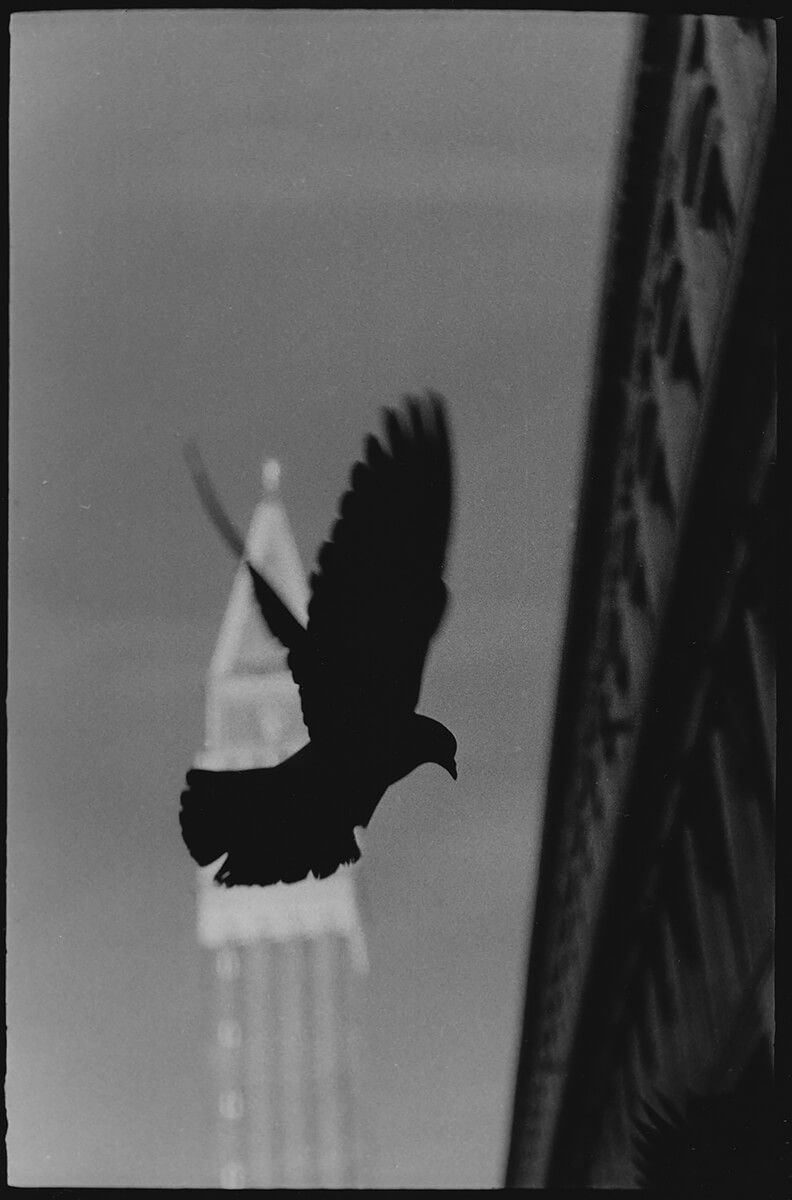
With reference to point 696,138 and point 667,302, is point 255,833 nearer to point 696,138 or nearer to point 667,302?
point 696,138

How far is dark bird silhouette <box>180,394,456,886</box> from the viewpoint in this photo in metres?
5.59

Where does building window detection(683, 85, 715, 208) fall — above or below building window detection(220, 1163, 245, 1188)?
above

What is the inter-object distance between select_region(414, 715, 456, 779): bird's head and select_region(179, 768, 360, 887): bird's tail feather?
46 centimetres

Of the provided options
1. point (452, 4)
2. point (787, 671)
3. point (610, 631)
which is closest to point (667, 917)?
point (610, 631)

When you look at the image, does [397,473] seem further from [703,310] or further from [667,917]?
[667,917]

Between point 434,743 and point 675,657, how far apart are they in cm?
335

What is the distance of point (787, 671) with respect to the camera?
229 inches

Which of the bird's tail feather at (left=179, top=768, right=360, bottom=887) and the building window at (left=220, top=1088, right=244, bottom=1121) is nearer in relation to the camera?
the bird's tail feather at (left=179, top=768, right=360, bottom=887)

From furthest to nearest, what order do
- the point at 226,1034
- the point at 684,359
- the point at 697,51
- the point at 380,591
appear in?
the point at 226,1034, the point at 684,359, the point at 697,51, the point at 380,591

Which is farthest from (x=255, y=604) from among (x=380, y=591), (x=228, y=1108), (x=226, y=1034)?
(x=226, y=1034)

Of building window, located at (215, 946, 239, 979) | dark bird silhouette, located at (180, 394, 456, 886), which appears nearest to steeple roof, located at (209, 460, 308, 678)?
dark bird silhouette, located at (180, 394, 456, 886)

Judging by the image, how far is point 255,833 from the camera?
595cm

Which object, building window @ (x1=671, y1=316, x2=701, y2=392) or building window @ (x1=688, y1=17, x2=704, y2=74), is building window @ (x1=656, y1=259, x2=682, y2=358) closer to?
building window @ (x1=671, y1=316, x2=701, y2=392)

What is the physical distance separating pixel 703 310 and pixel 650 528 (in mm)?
1776
